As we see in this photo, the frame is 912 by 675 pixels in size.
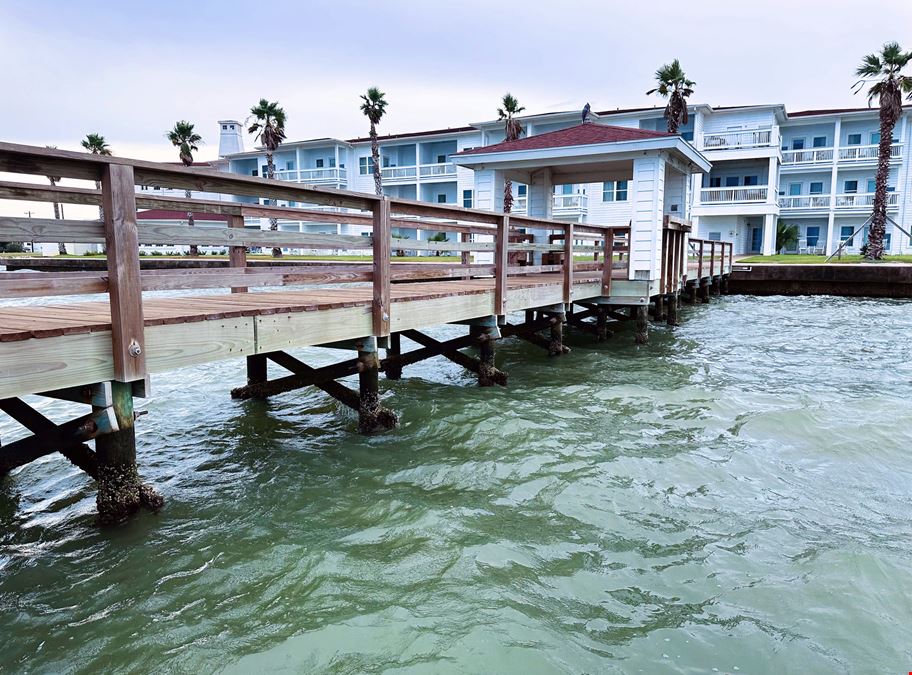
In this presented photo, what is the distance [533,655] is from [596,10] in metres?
19.5

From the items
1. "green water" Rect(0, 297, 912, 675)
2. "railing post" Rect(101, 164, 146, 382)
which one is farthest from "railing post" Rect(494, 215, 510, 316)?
"railing post" Rect(101, 164, 146, 382)

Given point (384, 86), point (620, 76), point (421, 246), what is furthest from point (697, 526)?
point (620, 76)

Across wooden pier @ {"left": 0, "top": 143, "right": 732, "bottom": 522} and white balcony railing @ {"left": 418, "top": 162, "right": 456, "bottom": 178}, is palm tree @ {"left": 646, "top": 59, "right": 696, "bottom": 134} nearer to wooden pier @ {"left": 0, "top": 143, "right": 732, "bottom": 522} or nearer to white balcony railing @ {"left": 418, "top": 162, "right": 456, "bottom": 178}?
white balcony railing @ {"left": 418, "top": 162, "right": 456, "bottom": 178}

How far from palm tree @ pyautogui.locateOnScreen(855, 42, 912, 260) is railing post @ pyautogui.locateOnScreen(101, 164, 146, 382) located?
29948 millimetres

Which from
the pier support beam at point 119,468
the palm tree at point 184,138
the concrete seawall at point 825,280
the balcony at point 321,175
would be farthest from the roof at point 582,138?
the palm tree at point 184,138

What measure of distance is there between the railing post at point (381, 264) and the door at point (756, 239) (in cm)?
3556

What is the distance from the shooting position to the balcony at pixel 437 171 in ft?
135

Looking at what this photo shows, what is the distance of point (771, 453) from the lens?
600cm

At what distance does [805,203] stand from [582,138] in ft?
92.0

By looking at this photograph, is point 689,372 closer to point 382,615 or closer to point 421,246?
point 421,246

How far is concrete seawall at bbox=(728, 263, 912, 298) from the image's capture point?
21672mm

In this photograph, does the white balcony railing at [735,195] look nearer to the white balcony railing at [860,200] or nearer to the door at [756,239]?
the door at [756,239]

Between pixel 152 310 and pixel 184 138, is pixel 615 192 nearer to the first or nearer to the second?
pixel 184 138

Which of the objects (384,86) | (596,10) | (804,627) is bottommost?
(804,627)
